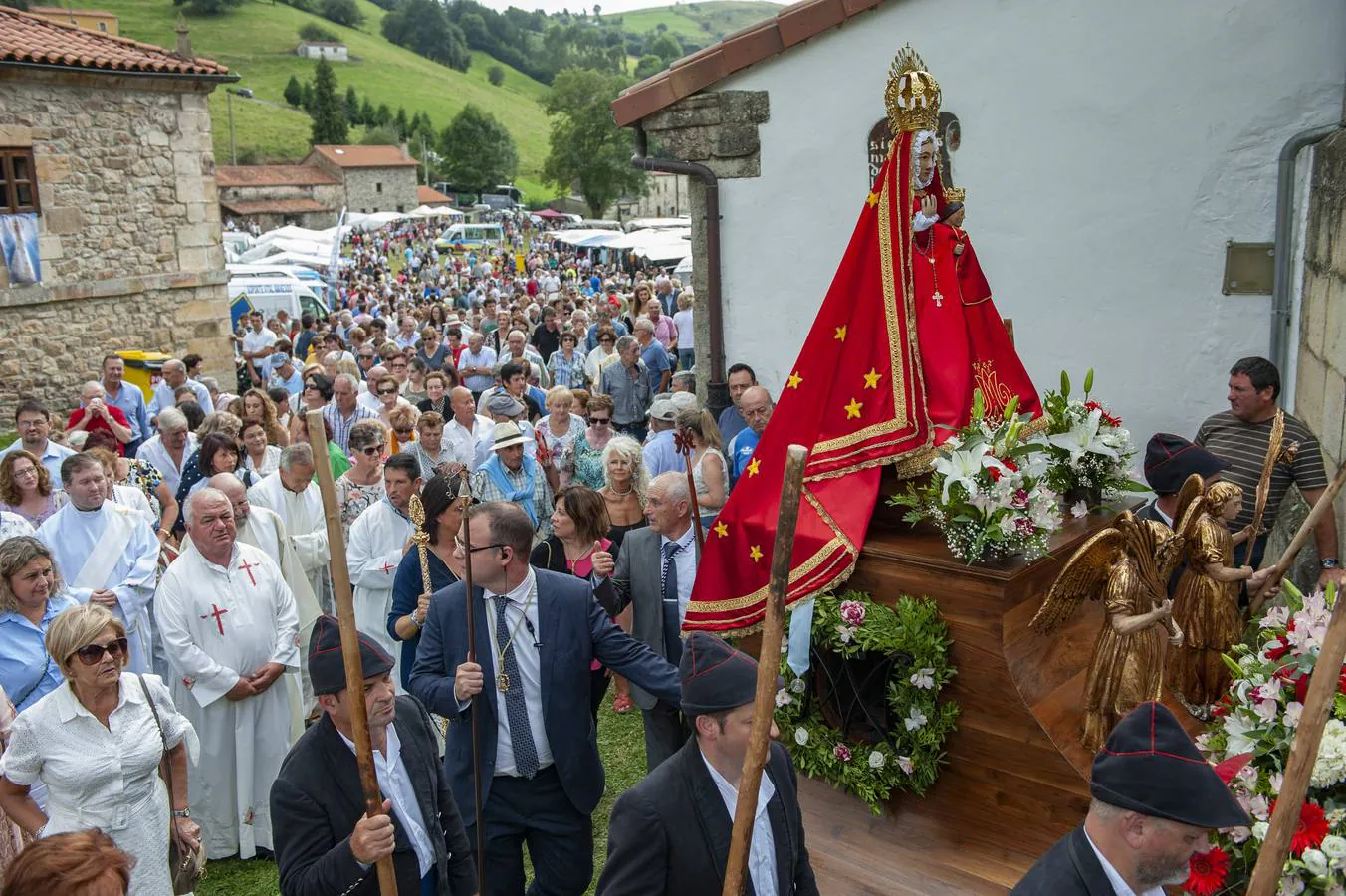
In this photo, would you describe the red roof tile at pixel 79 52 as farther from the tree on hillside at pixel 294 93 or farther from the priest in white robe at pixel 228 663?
the tree on hillside at pixel 294 93

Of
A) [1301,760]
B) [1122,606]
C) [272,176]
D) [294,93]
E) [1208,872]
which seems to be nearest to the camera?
[1301,760]

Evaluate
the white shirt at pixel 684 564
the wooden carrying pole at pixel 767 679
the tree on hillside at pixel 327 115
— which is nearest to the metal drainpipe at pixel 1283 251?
the white shirt at pixel 684 564

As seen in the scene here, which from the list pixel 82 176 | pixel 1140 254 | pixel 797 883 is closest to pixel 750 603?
pixel 797 883

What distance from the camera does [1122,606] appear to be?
13.0 ft

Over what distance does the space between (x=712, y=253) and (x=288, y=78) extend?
104 m

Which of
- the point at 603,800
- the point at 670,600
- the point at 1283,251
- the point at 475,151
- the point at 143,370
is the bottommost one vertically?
the point at 603,800

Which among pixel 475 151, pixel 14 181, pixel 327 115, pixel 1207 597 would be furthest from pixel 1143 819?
pixel 475 151

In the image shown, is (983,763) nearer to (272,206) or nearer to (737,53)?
(737,53)

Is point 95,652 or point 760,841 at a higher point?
point 95,652

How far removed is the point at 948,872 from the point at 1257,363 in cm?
330

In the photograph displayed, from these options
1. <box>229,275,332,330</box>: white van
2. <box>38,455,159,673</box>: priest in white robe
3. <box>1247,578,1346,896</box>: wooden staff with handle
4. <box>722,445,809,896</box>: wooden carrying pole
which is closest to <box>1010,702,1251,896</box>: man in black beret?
<box>1247,578,1346,896</box>: wooden staff with handle

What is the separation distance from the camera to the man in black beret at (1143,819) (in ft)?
8.51

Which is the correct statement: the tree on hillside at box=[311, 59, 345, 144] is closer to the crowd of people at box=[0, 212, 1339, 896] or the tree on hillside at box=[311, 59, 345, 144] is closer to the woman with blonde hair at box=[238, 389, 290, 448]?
the crowd of people at box=[0, 212, 1339, 896]

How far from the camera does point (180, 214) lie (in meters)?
19.0
